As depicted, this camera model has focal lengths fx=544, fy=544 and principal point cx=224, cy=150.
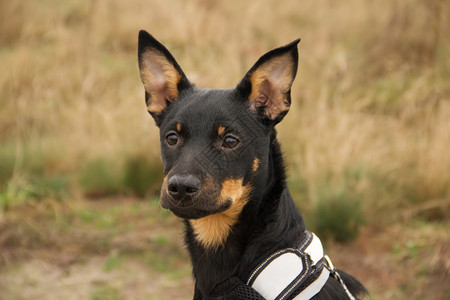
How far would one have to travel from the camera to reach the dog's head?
2.60 metres

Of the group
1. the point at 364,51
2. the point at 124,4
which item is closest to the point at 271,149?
the point at 364,51

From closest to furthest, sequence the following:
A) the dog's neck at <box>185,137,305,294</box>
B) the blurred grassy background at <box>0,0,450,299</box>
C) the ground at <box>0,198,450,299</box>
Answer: the dog's neck at <box>185,137,305,294</box> < the ground at <box>0,198,450,299</box> < the blurred grassy background at <box>0,0,450,299</box>

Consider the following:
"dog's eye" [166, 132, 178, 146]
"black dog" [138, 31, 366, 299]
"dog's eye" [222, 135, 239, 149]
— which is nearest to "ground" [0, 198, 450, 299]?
"black dog" [138, 31, 366, 299]

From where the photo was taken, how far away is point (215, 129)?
9.14ft

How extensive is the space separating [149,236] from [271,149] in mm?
2894

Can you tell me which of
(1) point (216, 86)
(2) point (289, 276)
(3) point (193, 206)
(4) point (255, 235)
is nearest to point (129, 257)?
(1) point (216, 86)

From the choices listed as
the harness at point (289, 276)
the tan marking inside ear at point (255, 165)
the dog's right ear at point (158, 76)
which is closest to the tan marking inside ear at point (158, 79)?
the dog's right ear at point (158, 76)

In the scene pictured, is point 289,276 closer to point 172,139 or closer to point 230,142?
point 230,142

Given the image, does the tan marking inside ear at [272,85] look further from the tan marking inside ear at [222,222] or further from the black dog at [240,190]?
the tan marking inside ear at [222,222]

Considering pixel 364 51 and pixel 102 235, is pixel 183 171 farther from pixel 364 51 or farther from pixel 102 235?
pixel 364 51

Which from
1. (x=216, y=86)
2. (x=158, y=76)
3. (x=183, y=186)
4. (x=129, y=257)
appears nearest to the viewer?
(x=183, y=186)

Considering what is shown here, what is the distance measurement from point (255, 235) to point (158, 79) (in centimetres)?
105

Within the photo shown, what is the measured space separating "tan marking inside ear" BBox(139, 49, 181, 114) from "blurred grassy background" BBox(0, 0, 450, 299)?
84.6 inches

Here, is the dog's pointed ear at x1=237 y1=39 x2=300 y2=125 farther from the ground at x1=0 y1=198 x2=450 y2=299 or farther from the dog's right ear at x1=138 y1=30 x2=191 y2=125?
the ground at x1=0 y1=198 x2=450 y2=299
